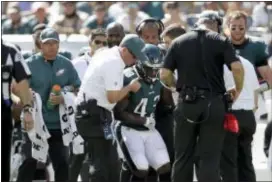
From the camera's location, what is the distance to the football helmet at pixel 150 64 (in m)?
11.6

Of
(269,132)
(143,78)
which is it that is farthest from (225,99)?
(269,132)

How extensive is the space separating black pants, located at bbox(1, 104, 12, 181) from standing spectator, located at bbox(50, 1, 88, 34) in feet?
27.3

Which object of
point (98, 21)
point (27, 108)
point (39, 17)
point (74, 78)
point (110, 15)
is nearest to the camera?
point (27, 108)

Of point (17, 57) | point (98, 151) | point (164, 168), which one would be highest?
point (17, 57)

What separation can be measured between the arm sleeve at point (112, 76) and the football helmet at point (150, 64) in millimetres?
391

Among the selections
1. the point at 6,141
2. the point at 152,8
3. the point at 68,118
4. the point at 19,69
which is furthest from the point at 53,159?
the point at 152,8

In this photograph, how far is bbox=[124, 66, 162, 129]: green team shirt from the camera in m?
11.9

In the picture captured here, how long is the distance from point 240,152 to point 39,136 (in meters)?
2.11

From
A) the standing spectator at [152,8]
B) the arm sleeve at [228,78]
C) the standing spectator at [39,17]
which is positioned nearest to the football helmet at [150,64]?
the arm sleeve at [228,78]

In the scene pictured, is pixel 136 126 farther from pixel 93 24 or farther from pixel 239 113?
pixel 93 24

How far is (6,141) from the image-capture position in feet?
32.0

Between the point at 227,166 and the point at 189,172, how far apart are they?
2.50 ft

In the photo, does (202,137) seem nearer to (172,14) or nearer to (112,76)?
(112,76)

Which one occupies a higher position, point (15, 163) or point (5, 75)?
point (5, 75)
